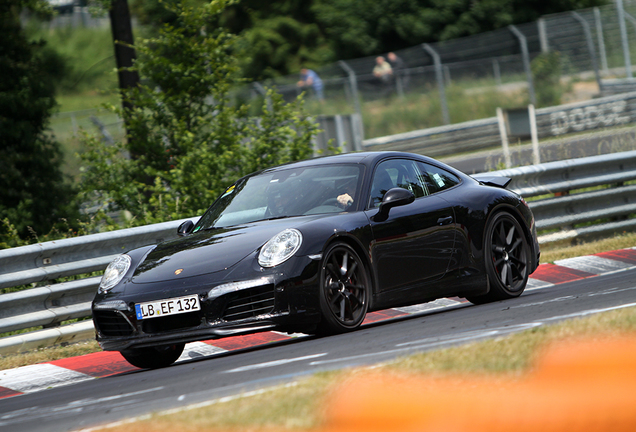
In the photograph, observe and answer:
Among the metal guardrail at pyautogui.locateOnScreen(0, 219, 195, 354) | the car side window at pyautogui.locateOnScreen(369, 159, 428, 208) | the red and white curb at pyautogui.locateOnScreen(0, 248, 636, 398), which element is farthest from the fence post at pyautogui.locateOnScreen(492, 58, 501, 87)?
the metal guardrail at pyautogui.locateOnScreen(0, 219, 195, 354)

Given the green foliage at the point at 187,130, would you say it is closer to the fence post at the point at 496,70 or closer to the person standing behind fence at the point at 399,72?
the person standing behind fence at the point at 399,72

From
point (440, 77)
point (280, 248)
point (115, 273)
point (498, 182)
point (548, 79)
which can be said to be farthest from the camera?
point (548, 79)

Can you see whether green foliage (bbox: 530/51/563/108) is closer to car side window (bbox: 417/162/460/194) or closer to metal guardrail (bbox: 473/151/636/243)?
metal guardrail (bbox: 473/151/636/243)

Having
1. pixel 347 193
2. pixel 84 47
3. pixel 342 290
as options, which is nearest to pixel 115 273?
pixel 342 290

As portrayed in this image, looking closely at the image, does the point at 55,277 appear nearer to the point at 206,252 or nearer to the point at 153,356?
the point at 153,356

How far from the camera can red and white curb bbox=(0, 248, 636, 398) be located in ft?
21.6

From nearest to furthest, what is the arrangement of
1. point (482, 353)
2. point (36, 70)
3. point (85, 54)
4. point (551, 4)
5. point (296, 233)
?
point (482, 353) < point (296, 233) < point (36, 70) < point (551, 4) < point (85, 54)

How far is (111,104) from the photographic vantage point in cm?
1156

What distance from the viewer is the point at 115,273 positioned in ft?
21.7

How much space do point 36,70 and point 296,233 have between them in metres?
8.45

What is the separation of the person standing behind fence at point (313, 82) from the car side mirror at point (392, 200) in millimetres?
18310

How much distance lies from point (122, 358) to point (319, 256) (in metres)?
2.05

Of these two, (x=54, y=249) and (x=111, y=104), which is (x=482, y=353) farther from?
(x=111, y=104)

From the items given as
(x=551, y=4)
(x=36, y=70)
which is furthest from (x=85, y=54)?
(x=36, y=70)
